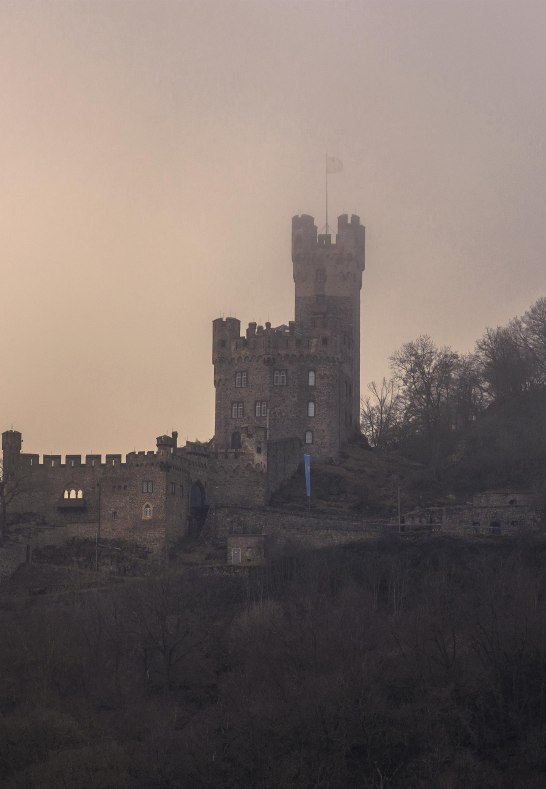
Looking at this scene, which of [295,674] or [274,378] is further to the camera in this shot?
[274,378]

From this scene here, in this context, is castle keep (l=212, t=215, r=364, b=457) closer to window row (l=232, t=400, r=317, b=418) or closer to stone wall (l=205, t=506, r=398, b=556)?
window row (l=232, t=400, r=317, b=418)

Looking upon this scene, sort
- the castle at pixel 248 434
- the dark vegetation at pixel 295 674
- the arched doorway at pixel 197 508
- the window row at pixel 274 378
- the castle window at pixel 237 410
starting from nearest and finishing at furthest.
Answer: the dark vegetation at pixel 295 674, the castle at pixel 248 434, the arched doorway at pixel 197 508, the castle window at pixel 237 410, the window row at pixel 274 378

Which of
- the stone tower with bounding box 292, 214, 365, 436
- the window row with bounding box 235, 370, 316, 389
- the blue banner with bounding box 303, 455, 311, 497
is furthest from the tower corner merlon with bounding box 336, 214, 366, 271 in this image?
the blue banner with bounding box 303, 455, 311, 497

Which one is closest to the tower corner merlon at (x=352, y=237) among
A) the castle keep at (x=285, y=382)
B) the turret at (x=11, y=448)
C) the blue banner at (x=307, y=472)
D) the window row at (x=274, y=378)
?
the castle keep at (x=285, y=382)

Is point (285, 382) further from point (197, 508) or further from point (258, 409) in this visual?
point (197, 508)

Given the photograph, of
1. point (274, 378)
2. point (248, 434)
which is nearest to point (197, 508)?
point (248, 434)

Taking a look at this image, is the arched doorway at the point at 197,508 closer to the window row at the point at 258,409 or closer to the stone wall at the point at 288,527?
the stone wall at the point at 288,527

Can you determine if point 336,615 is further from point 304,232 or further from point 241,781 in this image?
point 304,232

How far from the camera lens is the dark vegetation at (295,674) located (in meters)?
62.7

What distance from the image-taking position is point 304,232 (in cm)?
10694

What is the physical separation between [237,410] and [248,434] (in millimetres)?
6578

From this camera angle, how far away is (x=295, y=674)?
226 feet

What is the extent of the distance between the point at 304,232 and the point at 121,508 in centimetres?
2882

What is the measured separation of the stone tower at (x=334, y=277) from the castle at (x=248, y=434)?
2.4 inches
